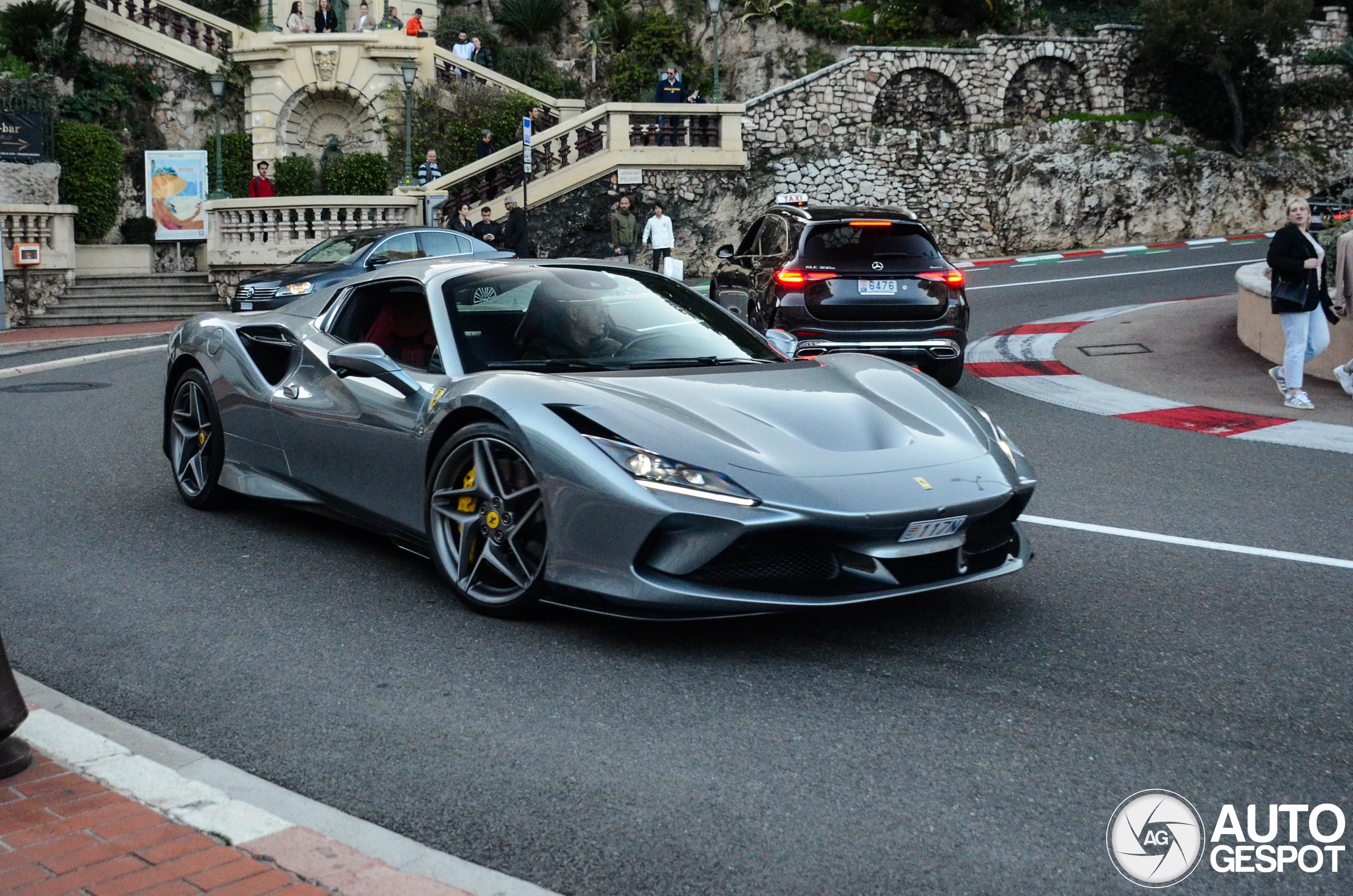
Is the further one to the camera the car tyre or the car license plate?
the car tyre

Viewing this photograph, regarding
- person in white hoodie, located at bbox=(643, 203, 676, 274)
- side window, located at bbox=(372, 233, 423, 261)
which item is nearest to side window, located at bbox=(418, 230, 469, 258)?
side window, located at bbox=(372, 233, 423, 261)

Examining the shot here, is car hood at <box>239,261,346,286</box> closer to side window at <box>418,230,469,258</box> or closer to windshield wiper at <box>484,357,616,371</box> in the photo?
side window at <box>418,230,469,258</box>

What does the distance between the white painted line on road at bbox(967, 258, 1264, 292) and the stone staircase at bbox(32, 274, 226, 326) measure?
13799 millimetres

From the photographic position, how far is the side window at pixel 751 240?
13.2 m

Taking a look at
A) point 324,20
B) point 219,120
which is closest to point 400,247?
point 219,120

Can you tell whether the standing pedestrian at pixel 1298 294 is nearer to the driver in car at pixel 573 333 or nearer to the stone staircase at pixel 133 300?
the driver in car at pixel 573 333

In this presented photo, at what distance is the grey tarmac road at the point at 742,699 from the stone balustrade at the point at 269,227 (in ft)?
69.4

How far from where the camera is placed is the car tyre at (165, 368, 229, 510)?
23.0 ft

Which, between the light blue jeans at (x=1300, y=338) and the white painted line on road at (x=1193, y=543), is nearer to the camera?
the white painted line on road at (x=1193, y=543)

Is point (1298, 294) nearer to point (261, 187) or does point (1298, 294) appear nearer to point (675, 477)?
point (675, 477)

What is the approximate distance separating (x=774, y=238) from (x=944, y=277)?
67.2 inches

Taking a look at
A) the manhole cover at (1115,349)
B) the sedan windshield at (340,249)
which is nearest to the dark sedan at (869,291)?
the manhole cover at (1115,349)

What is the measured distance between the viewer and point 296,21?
125ft

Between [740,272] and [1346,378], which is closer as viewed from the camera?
[1346,378]
